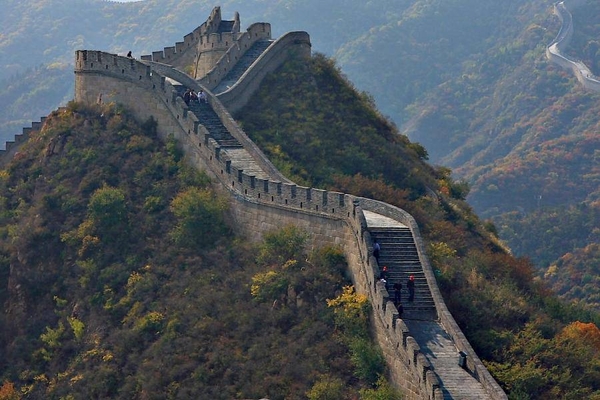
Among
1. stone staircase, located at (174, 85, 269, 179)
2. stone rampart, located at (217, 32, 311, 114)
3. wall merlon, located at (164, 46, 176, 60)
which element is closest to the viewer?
stone staircase, located at (174, 85, 269, 179)

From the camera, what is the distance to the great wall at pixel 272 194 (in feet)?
107

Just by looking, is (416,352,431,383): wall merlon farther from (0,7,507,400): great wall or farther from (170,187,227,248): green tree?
(170,187,227,248): green tree

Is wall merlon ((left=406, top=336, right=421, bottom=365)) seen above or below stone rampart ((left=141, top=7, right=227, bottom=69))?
below

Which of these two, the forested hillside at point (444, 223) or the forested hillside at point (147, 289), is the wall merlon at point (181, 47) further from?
the forested hillside at point (147, 289)

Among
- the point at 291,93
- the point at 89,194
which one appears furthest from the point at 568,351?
the point at 291,93

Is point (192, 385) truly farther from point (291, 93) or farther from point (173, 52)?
point (173, 52)

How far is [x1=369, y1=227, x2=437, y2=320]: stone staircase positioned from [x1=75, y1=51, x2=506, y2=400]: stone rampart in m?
0.27

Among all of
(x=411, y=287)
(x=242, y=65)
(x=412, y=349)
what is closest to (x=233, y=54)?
(x=242, y=65)

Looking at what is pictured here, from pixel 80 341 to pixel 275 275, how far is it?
6.97 m

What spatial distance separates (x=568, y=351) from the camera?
33.9m

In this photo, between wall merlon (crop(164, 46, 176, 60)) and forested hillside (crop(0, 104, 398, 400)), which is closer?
forested hillside (crop(0, 104, 398, 400))

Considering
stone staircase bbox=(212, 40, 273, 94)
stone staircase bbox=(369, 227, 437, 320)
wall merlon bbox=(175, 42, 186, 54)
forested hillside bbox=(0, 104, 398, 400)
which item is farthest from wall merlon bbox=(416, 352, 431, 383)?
wall merlon bbox=(175, 42, 186, 54)

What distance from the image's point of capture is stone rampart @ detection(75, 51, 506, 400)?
107 ft

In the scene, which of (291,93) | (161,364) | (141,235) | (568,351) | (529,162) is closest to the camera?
A: (568,351)
